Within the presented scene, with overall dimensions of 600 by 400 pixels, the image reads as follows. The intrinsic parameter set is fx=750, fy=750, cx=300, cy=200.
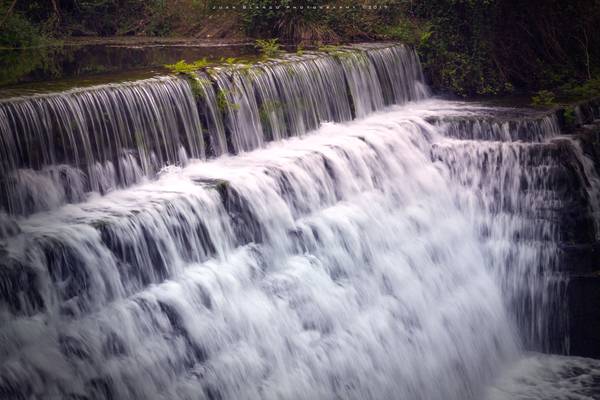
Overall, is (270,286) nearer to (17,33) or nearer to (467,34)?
(467,34)

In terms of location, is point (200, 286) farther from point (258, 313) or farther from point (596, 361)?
point (596, 361)

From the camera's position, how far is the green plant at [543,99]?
485 inches

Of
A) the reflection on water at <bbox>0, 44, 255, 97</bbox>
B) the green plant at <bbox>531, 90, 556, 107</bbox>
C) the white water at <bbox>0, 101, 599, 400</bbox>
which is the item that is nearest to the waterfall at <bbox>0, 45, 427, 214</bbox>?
the white water at <bbox>0, 101, 599, 400</bbox>

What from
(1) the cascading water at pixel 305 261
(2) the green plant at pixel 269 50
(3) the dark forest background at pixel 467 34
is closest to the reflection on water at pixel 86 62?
(2) the green plant at pixel 269 50

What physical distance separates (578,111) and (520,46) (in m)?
2.81

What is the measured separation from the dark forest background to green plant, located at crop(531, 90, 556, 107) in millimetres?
28

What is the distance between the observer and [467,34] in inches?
571

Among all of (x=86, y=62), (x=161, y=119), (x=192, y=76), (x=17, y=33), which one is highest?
(x=17, y=33)

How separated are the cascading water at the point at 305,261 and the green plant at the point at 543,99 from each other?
1.13 m

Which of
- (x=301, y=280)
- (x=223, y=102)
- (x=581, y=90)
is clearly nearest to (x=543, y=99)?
(x=581, y=90)

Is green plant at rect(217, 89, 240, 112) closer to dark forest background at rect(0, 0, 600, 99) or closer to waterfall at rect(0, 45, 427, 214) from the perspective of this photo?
waterfall at rect(0, 45, 427, 214)

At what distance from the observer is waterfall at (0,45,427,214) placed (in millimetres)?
8047

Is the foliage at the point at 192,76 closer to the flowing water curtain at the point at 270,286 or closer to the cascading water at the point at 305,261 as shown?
the cascading water at the point at 305,261

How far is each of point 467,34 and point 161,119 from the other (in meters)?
7.41
